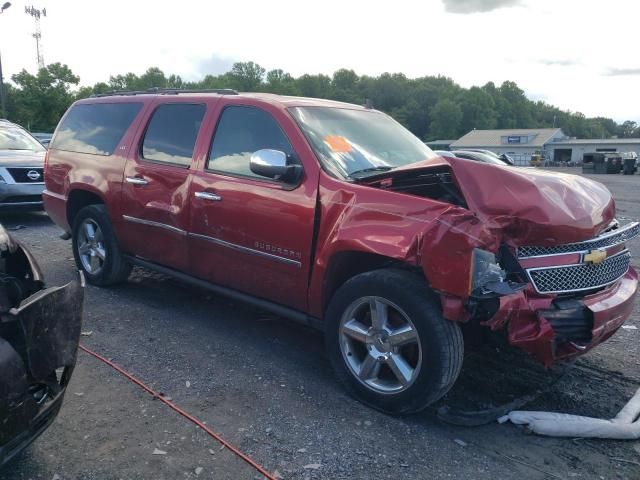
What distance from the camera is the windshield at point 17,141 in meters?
9.80

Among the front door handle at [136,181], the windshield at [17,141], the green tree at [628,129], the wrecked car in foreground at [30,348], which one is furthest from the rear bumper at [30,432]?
the green tree at [628,129]

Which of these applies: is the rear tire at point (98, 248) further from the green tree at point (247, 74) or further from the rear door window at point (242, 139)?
the green tree at point (247, 74)

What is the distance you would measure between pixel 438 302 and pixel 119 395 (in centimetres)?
205

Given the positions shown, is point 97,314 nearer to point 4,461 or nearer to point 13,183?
point 4,461

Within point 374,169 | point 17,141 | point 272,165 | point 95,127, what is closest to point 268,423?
point 272,165

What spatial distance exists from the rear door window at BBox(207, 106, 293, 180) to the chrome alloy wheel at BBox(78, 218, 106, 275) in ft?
6.11

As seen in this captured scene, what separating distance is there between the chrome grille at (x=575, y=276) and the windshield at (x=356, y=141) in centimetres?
131

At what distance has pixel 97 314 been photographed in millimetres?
4805

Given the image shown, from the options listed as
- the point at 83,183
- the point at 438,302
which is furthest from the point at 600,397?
the point at 83,183

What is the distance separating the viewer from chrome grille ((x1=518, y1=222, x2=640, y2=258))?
305 cm

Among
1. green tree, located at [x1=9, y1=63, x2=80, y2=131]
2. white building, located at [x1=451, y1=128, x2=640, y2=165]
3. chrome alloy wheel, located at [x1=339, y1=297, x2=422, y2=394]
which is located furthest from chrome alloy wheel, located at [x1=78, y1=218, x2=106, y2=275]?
white building, located at [x1=451, y1=128, x2=640, y2=165]

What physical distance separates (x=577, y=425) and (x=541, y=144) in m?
94.7

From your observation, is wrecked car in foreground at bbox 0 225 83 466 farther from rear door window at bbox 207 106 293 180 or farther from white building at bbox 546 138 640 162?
white building at bbox 546 138 640 162

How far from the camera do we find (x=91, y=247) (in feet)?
18.1
